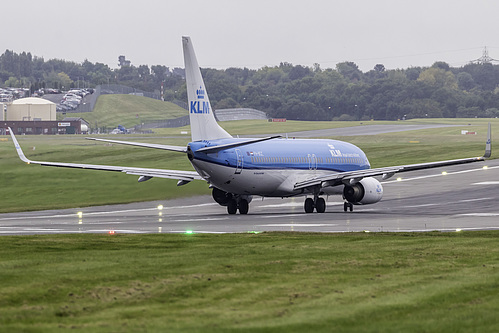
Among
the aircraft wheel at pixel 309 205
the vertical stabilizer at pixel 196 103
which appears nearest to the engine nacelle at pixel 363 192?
the aircraft wheel at pixel 309 205

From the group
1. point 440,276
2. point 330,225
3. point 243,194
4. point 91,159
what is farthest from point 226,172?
point 91,159

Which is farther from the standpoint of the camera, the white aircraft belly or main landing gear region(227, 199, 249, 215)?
main landing gear region(227, 199, 249, 215)

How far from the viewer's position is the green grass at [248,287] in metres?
14.9

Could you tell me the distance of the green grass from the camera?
14.9 metres

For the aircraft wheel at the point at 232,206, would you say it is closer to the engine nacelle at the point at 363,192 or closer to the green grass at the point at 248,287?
the engine nacelle at the point at 363,192

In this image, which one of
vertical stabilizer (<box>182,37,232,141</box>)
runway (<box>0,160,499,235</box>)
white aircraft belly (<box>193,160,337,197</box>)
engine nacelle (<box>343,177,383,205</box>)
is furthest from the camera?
engine nacelle (<box>343,177,383,205</box>)

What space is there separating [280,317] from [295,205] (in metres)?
44.1

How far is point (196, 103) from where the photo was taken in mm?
46812

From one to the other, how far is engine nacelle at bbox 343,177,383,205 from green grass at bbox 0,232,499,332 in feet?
78.5

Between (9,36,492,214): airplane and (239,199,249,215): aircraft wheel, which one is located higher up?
(9,36,492,214): airplane

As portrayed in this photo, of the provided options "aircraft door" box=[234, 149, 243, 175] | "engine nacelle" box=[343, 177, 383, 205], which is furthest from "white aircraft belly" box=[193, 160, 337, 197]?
"engine nacelle" box=[343, 177, 383, 205]

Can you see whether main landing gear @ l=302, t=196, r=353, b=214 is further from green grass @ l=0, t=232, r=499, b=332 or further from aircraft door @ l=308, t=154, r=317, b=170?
green grass @ l=0, t=232, r=499, b=332

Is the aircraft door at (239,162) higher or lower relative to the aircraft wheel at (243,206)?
higher

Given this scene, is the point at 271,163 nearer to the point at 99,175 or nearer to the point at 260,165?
the point at 260,165
